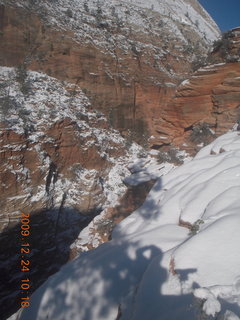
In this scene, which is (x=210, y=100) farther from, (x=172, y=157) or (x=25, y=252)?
(x=25, y=252)

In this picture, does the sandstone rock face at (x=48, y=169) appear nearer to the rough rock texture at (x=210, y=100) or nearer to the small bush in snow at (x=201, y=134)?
the rough rock texture at (x=210, y=100)

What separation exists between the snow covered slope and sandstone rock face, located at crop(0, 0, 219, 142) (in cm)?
1127

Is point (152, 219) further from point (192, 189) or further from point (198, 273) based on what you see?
point (198, 273)

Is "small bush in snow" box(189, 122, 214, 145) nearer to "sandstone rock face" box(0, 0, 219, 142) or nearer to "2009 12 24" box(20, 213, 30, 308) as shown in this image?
"sandstone rock face" box(0, 0, 219, 142)

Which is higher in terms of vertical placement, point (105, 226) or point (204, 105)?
point (204, 105)

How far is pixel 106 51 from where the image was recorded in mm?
15641

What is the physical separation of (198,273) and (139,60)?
15.9 metres

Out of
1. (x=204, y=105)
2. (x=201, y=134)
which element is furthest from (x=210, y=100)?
(x=201, y=134)

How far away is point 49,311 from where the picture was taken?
356 centimetres

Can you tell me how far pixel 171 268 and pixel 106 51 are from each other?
15.4 meters

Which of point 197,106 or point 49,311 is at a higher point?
point 197,106

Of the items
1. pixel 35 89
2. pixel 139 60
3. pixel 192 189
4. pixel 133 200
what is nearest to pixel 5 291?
pixel 133 200

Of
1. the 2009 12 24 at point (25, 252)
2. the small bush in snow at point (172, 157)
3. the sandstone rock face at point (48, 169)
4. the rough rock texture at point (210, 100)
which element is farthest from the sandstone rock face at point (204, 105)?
the 2009 12 24 at point (25, 252)

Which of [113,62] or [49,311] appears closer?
[49,311]
